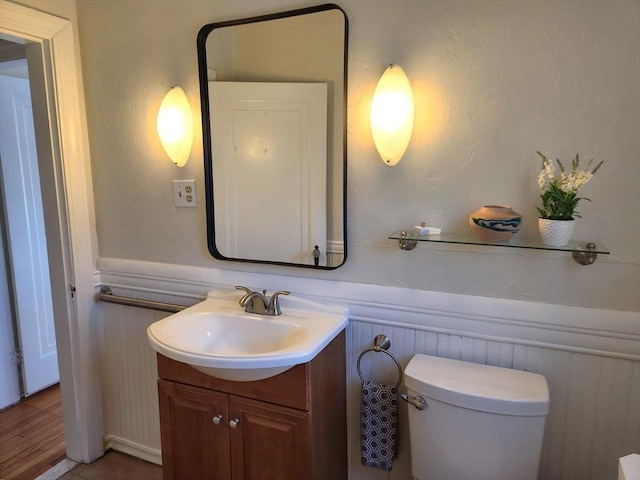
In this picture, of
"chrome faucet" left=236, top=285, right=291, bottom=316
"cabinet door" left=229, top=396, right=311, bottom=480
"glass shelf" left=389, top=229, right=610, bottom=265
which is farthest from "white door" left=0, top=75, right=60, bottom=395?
"glass shelf" left=389, top=229, right=610, bottom=265

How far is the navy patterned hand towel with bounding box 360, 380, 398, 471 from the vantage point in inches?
60.3

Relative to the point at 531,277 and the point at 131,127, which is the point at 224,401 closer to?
the point at 531,277

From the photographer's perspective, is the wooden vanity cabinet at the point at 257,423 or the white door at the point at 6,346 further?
the white door at the point at 6,346

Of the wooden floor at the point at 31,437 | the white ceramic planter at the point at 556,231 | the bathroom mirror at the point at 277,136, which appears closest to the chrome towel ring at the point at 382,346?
the bathroom mirror at the point at 277,136

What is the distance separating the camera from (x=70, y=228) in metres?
1.97

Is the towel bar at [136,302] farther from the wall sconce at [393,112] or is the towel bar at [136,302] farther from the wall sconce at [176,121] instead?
the wall sconce at [393,112]

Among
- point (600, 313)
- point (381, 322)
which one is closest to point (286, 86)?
point (381, 322)

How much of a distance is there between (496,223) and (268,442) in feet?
3.16

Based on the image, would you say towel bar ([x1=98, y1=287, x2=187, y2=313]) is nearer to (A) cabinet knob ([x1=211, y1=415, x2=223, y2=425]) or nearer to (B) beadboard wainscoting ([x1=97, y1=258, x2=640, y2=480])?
(B) beadboard wainscoting ([x1=97, y1=258, x2=640, y2=480])

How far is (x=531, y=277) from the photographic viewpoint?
137 centimetres

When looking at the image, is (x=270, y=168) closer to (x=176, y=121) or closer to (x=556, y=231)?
(x=176, y=121)

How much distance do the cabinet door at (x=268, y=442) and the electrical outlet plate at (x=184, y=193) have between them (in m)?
0.82

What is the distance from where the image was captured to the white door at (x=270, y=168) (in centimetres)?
161

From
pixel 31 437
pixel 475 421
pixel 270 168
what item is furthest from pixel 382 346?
pixel 31 437
